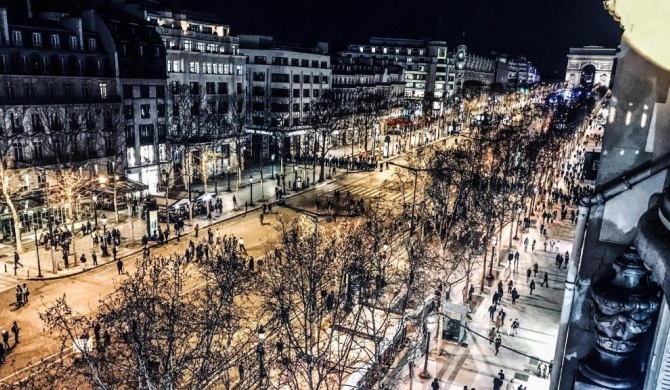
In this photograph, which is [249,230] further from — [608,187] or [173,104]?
[608,187]

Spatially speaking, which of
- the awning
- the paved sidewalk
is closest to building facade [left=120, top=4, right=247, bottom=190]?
the awning

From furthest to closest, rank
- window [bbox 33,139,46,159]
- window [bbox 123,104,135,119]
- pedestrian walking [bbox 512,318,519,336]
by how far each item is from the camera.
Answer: window [bbox 123,104,135,119], window [bbox 33,139,46,159], pedestrian walking [bbox 512,318,519,336]

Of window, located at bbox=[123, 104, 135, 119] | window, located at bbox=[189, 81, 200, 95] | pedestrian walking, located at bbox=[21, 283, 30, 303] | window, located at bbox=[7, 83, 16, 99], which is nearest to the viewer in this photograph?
pedestrian walking, located at bbox=[21, 283, 30, 303]

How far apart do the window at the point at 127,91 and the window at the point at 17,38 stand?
37.3ft

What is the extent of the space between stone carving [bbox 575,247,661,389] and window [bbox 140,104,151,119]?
189ft

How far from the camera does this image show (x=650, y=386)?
7.78 meters

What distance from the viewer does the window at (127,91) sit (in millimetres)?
56469

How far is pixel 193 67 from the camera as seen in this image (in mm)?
67812

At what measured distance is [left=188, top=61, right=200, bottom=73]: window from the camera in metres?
67.3

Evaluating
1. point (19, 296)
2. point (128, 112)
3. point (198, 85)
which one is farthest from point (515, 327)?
point (198, 85)

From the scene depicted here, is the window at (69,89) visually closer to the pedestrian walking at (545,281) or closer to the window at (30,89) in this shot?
the window at (30,89)

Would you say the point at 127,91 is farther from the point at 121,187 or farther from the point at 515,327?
the point at 515,327

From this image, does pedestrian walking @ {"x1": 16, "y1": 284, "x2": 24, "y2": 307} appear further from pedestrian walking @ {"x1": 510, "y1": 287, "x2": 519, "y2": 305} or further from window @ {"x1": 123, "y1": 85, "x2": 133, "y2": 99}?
→ pedestrian walking @ {"x1": 510, "y1": 287, "x2": 519, "y2": 305}

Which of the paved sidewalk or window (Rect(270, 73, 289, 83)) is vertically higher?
window (Rect(270, 73, 289, 83))
